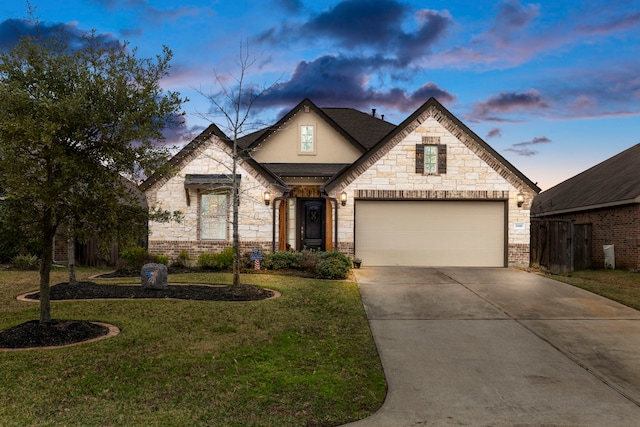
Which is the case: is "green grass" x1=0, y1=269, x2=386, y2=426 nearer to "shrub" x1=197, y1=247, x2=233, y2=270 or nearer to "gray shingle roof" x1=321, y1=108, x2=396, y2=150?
"shrub" x1=197, y1=247, x2=233, y2=270

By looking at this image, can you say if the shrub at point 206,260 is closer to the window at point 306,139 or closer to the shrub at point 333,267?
the shrub at point 333,267

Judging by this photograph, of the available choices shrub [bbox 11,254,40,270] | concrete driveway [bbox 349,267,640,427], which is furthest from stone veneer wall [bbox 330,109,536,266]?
shrub [bbox 11,254,40,270]

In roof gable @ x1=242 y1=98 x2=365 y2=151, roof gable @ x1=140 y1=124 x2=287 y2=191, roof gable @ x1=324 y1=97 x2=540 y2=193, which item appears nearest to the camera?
roof gable @ x1=140 y1=124 x2=287 y2=191

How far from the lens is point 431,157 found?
1834 centimetres

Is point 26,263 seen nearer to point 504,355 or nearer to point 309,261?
point 309,261

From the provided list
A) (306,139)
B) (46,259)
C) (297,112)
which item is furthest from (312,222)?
(46,259)

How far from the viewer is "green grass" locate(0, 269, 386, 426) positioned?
17.4ft

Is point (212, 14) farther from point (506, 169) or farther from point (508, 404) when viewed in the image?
point (508, 404)

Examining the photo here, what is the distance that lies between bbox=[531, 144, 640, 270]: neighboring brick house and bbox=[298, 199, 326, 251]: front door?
9.06 m

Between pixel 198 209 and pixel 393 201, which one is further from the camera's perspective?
pixel 393 201

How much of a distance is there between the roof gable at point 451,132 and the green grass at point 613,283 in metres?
3.58

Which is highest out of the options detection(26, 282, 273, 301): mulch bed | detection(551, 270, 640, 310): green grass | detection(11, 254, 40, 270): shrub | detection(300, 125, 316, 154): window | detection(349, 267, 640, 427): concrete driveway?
detection(300, 125, 316, 154): window

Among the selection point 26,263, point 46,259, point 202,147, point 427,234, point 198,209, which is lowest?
point 26,263

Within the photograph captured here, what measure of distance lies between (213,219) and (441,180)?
26.6 feet
